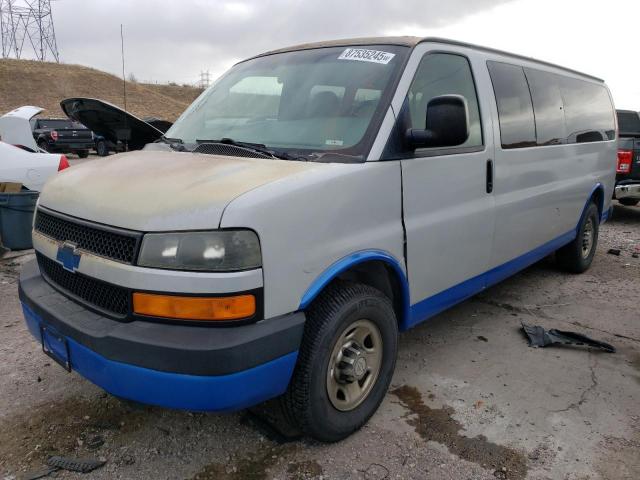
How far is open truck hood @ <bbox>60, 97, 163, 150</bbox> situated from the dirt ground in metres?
1.74

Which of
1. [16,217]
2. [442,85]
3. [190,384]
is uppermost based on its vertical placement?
[442,85]

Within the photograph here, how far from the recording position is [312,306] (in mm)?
2467

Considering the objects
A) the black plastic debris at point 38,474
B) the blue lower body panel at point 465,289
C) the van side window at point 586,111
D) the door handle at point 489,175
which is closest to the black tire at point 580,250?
the van side window at point 586,111

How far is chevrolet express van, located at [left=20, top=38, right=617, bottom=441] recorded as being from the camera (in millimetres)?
2090

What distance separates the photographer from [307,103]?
9.94 ft

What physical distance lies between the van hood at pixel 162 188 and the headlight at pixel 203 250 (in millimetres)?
44

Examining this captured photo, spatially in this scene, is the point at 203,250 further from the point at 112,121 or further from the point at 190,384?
the point at 112,121

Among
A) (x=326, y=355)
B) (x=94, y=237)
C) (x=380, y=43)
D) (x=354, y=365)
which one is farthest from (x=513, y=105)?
(x=94, y=237)

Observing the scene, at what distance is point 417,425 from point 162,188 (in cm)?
184

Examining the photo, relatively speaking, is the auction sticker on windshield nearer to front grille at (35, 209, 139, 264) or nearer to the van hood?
the van hood

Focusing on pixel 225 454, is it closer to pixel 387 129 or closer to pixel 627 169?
pixel 387 129

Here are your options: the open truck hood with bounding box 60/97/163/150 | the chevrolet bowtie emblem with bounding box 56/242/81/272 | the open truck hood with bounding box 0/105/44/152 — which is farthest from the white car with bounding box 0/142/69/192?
the chevrolet bowtie emblem with bounding box 56/242/81/272

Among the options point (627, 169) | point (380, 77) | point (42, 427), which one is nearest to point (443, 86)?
point (380, 77)

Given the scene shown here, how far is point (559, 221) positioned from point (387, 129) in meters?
2.88
